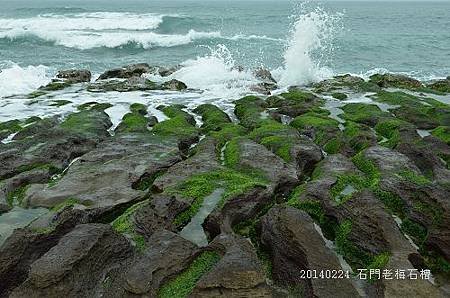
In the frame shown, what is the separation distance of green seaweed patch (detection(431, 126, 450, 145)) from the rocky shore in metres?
0.07

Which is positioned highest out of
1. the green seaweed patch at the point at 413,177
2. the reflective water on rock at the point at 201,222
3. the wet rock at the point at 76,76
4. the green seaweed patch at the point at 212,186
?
the green seaweed patch at the point at 413,177

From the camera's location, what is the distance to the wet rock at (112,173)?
12.0m

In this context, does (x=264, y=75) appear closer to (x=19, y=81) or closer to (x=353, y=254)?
(x=19, y=81)

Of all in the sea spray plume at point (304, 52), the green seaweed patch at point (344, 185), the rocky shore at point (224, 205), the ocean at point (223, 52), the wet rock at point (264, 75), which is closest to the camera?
the rocky shore at point (224, 205)

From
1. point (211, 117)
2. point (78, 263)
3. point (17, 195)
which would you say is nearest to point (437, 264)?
point (78, 263)

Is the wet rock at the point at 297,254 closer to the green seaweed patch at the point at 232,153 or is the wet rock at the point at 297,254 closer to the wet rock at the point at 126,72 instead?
the green seaweed patch at the point at 232,153

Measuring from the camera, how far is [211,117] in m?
21.1

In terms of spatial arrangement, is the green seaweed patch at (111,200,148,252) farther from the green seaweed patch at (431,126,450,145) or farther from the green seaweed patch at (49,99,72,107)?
the green seaweed patch at (49,99,72,107)

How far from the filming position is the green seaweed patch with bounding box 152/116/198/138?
1780cm

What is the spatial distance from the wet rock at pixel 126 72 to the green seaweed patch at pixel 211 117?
1427 cm

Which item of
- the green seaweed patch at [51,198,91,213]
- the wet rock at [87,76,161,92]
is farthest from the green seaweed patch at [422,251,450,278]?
the wet rock at [87,76,161,92]

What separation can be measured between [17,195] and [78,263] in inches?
233

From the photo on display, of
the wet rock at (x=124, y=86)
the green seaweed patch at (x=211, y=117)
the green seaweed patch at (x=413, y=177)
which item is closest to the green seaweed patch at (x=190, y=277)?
the green seaweed patch at (x=413, y=177)

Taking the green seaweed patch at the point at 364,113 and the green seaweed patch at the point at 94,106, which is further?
the green seaweed patch at the point at 94,106
